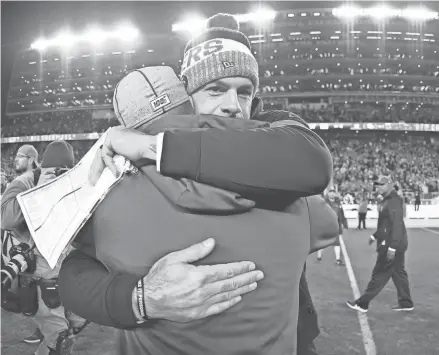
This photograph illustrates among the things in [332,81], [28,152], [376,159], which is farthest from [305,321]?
[332,81]

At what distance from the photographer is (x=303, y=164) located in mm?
785

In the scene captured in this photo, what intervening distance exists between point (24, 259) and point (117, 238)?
257 centimetres

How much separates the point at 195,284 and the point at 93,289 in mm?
233

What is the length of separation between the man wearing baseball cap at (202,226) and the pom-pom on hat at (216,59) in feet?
1.07

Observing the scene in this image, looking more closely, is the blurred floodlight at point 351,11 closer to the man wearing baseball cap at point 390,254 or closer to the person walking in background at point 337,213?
the person walking in background at point 337,213

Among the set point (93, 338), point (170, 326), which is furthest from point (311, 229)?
point (93, 338)

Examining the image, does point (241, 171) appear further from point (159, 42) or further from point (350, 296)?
point (159, 42)

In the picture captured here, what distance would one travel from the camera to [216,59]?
1131 millimetres

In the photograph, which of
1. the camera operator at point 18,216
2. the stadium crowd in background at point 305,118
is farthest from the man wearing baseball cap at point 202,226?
the stadium crowd in background at point 305,118

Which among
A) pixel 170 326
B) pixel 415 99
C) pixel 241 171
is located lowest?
pixel 170 326

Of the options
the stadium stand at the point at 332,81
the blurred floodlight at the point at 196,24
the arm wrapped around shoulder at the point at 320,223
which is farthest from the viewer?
the stadium stand at the point at 332,81

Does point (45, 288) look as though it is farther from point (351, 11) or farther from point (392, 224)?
point (351, 11)

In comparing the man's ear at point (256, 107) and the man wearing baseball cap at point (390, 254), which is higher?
the man's ear at point (256, 107)

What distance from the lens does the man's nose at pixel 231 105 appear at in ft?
3.50
